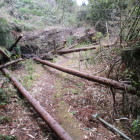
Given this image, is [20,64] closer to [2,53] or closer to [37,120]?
[2,53]

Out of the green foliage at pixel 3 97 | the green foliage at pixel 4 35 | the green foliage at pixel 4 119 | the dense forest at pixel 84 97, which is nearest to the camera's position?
the dense forest at pixel 84 97

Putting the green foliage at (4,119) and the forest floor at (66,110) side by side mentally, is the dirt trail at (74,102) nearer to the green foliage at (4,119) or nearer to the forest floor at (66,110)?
the forest floor at (66,110)

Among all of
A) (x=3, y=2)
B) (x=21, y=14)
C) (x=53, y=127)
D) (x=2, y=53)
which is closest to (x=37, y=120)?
(x=53, y=127)

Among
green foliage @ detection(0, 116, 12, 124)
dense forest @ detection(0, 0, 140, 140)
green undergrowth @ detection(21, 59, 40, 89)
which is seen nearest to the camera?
dense forest @ detection(0, 0, 140, 140)

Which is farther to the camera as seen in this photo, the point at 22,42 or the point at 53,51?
the point at 53,51

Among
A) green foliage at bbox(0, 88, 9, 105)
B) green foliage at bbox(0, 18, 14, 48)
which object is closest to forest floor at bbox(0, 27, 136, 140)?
Answer: green foliage at bbox(0, 88, 9, 105)

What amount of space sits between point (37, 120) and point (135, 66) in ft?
8.12

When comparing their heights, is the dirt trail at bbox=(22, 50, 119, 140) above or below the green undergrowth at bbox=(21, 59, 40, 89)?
below

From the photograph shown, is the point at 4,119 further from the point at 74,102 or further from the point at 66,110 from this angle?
the point at 74,102

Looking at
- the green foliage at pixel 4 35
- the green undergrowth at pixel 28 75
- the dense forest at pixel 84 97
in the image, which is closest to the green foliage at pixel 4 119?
the dense forest at pixel 84 97

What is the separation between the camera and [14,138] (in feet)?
7.73

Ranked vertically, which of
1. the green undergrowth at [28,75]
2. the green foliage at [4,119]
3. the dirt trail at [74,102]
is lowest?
the dirt trail at [74,102]

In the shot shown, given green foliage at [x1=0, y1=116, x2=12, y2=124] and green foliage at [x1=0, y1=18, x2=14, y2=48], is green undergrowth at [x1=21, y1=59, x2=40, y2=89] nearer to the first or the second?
green foliage at [x1=0, y1=18, x2=14, y2=48]

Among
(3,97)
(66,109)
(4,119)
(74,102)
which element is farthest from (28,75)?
(4,119)
